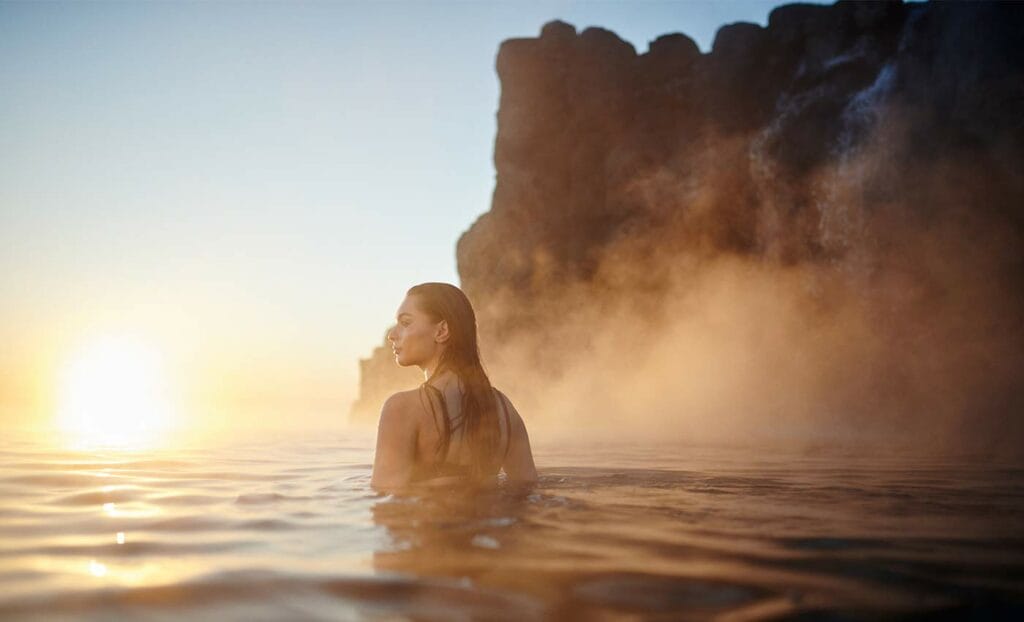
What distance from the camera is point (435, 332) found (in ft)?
14.3

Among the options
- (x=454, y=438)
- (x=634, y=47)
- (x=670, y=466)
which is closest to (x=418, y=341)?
(x=454, y=438)

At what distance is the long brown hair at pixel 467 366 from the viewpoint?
13.8 ft

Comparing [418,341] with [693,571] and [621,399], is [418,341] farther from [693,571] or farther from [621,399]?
[621,399]

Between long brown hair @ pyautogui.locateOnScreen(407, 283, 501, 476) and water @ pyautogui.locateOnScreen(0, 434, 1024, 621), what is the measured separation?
0.31 metres

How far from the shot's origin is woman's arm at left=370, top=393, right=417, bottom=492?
12.7 feet

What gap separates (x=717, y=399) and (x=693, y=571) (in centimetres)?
2971

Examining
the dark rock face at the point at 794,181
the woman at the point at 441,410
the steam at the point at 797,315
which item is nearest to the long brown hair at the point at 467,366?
the woman at the point at 441,410

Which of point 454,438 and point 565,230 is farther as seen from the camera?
point 565,230

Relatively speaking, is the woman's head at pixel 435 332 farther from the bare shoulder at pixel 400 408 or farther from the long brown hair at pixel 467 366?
the bare shoulder at pixel 400 408

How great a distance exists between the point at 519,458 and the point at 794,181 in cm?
2415

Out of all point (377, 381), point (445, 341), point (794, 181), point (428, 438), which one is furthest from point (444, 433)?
point (377, 381)

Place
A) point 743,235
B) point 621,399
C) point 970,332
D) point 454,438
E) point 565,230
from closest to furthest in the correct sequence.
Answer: point 454,438 → point 970,332 → point 743,235 → point 621,399 → point 565,230

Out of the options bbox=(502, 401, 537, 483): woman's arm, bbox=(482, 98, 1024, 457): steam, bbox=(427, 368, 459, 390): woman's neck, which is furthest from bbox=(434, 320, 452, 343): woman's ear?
bbox=(482, 98, 1024, 457): steam

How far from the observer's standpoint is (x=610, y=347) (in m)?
34.5
